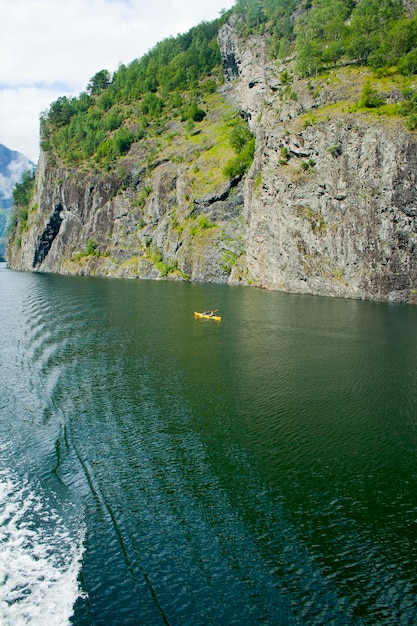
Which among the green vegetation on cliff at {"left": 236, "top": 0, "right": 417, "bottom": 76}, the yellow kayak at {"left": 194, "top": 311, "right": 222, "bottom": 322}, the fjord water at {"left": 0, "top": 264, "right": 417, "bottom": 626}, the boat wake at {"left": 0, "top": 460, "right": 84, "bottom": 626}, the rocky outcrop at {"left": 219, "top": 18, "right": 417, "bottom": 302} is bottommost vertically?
the boat wake at {"left": 0, "top": 460, "right": 84, "bottom": 626}

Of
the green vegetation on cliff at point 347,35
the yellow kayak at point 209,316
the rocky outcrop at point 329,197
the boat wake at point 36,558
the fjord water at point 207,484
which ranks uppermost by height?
the green vegetation on cliff at point 347,35

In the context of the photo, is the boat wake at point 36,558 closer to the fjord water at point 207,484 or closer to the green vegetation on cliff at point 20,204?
the fjord water at point 207,484

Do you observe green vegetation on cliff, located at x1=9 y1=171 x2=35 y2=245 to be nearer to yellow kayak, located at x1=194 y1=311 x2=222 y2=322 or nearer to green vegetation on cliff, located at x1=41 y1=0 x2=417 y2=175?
green vegetation on cliff, located at x1=41 y1=0 x2=417 y2=175

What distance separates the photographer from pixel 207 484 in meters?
19.6

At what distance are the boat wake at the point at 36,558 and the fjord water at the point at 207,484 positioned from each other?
0.17ft

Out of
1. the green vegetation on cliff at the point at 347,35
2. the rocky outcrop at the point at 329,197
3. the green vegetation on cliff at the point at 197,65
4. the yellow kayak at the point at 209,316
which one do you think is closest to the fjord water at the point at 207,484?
the yellow kayak at the point at 209,316

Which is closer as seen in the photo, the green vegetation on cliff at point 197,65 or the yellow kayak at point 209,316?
the yellow kayak at point 209,316

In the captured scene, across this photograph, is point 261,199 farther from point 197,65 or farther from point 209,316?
point 197,65

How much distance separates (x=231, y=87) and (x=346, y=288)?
315 feet

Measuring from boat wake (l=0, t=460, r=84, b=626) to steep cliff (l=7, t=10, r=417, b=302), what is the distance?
6644 cm

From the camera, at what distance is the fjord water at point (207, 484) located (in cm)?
1377

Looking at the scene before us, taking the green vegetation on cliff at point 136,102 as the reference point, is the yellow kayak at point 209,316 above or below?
below

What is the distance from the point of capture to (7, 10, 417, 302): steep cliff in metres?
72.4

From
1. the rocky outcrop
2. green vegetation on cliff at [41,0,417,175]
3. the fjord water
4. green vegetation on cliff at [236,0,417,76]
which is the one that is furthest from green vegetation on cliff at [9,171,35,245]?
the fjord water
